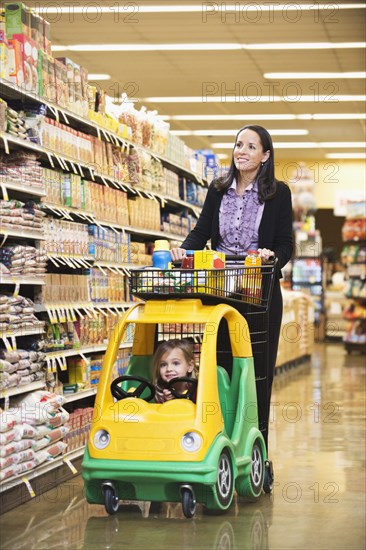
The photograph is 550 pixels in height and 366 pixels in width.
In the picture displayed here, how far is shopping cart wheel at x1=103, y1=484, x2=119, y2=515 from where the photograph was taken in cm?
387

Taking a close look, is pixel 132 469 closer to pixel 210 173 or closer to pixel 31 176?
pixel 31 176

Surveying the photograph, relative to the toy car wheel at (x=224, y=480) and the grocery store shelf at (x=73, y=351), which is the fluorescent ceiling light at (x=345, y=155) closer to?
the grocery store shelf at (x=73, y=351)

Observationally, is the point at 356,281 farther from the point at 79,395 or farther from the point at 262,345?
the point at 262,345

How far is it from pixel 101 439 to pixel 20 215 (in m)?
1.37

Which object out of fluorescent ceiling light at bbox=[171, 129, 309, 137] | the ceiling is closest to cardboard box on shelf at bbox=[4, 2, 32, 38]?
the ceiling

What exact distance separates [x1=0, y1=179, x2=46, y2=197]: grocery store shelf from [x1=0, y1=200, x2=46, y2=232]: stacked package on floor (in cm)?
6

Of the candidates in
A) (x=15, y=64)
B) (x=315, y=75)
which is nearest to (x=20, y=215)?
(x=15, y=64)

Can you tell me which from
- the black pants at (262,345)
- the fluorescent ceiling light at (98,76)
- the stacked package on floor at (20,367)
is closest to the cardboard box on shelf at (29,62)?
the stacked package on floor at (20,367)

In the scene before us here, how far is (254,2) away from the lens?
9.66 meters

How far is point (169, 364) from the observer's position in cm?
412

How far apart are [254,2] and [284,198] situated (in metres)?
5.69

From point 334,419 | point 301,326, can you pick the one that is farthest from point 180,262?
point 301,326

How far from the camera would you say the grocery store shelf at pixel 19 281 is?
14.7 feet

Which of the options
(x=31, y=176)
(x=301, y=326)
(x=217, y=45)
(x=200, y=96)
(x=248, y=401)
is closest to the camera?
(x=248, y=401)
